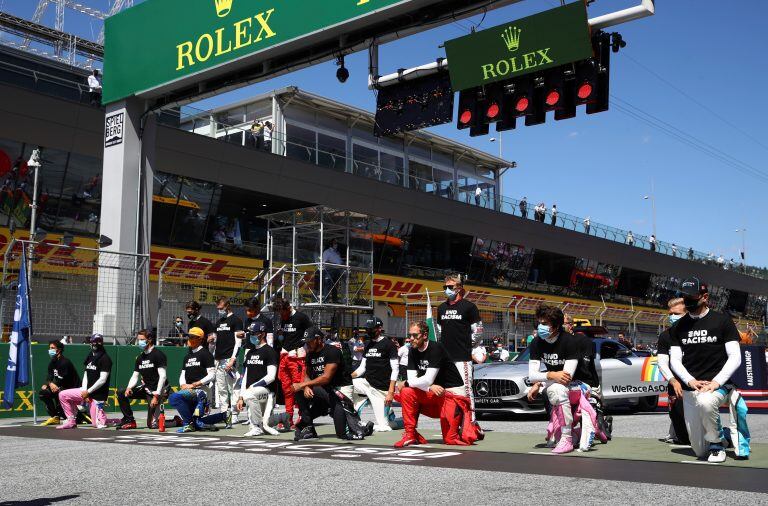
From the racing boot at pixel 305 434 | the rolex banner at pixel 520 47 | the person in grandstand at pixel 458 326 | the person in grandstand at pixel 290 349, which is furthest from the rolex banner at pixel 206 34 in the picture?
the racing boot at pixel 305 434

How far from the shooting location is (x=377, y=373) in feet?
42.9

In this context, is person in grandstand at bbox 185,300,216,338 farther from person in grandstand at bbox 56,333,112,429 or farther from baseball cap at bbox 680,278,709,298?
baseball cap at bbox 680,278,709,298

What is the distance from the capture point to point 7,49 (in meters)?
28.7

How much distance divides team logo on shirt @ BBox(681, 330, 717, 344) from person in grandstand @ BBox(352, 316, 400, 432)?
17.8 feet

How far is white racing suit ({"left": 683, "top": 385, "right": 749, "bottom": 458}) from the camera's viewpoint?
25.9 feet

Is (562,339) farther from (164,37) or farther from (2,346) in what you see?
(164,37)

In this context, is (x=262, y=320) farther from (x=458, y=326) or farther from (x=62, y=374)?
(x=62, y=374)

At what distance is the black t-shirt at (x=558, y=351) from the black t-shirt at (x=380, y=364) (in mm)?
3922

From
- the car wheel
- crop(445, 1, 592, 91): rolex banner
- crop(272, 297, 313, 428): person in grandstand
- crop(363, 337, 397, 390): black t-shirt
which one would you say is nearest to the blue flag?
crop(272, 297, 313, 428): person in grandstand

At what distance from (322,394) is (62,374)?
5.53 m

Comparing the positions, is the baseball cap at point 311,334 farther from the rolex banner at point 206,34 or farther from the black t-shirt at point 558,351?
the rolex banner at point 206,34

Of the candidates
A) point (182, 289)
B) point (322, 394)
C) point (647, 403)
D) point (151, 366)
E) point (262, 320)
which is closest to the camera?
point (322, 394)

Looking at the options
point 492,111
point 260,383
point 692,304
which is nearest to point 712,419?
point 692,304

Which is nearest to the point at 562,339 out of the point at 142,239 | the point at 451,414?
the point at 451,414
